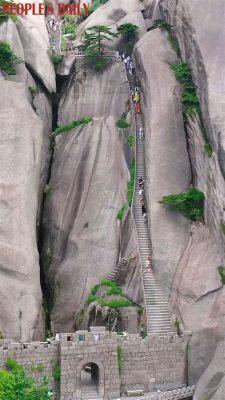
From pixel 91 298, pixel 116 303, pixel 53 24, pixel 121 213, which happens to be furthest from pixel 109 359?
pixel 53 24

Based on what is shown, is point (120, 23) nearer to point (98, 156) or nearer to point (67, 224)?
point (98, 156)

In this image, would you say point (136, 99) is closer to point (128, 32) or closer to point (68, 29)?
point (128, 32)

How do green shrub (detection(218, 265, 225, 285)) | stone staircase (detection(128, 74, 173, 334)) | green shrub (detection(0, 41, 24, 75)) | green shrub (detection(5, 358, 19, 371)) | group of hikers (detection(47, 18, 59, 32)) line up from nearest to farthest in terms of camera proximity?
green shrub (detection(5, 358, 19, 371)), green shrub (detection(218, 265, 225, 285)), stone staircase (detection(128, 74, 173, 334)), green shrub (detection(0, 41, 24, 75)), group of hikers (detection(47, 18, 59, 32))

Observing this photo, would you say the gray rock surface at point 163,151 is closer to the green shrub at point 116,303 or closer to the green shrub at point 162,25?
the green shrub at point 162,25

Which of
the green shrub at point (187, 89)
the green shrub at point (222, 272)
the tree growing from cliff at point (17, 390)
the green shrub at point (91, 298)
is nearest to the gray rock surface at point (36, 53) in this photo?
the green shrub at point (187, 89)

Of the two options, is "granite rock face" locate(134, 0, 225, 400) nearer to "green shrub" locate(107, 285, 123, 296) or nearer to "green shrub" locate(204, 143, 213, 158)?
"green shrub" locate(204, 143, 213, 158)

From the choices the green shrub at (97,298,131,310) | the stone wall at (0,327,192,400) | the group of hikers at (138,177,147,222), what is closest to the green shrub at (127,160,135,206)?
the group of hikers at (138,177,147,222)
